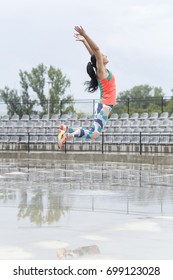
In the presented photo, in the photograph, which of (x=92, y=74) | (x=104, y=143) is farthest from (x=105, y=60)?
(x=104, y=143)

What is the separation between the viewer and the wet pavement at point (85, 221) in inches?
252

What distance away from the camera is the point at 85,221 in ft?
27.1

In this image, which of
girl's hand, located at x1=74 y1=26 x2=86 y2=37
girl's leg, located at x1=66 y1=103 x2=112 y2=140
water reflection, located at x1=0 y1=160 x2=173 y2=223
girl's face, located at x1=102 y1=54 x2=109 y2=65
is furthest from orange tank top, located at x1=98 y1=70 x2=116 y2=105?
water reflection, located at x1=0 y1=160 x2=173 y2=223

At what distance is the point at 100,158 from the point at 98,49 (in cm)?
1621

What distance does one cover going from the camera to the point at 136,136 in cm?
3238

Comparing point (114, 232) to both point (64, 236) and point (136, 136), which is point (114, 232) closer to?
point (64, 236)

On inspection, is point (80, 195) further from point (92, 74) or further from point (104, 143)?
point (104, 143)

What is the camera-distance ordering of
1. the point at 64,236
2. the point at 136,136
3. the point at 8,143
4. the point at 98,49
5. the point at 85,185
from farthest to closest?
the point at 8,143 → the point at 136,136 → the point at 85,185 → the point at 98,49 → the point at 64,236

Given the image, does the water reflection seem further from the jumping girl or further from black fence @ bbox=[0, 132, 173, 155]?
black fence @ bbox=[0, 132, 173, 155]

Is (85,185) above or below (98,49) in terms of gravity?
below

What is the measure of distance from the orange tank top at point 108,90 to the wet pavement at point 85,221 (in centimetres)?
168

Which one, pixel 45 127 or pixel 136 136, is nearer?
pixel 136 136

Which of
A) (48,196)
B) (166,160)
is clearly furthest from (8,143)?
(48,196)

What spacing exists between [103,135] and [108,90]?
70.5 feet
